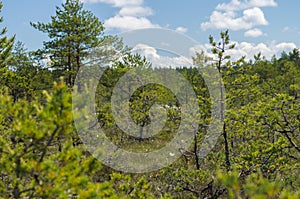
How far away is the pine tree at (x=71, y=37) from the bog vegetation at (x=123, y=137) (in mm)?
50

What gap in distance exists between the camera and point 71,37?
15.5 metres

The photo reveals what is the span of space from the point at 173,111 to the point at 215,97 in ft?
4.43

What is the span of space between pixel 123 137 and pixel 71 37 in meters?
6.98

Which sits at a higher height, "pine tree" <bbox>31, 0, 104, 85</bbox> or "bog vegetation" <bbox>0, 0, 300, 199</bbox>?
"pine tree" <bbox>31, 0, 104, 85</bbox>

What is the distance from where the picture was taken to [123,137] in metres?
10.8

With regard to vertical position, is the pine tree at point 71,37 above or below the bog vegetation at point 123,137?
above

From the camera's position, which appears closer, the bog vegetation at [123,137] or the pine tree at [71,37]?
the bog vegetation at [123,137]

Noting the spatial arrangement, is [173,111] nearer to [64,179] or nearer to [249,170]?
[249,170]

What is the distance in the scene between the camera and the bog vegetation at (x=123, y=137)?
2.84 metres

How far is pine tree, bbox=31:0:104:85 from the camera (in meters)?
15.9

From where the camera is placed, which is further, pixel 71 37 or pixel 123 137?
pixel 71 37

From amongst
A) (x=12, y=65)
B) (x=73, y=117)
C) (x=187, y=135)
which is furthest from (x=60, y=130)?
(x=12, y=65)

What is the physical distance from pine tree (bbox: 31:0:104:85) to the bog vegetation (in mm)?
50

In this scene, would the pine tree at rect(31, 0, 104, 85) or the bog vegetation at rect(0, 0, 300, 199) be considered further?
the pine tree at rect(31, 0, 104, 85)
